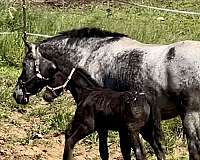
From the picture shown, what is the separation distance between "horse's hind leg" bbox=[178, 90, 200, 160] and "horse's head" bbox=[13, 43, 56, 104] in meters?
1.64

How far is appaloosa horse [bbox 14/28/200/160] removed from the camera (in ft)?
18.8

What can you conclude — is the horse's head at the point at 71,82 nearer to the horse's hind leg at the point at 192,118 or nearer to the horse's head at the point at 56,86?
the horse's head at the point at 56,86

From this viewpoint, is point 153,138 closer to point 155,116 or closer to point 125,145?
point 155,116

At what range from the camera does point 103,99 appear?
18.6 ft

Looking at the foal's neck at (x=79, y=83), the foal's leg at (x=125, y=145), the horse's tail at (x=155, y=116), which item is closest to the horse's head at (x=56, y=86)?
the foal's neck at (x=79, y=83)

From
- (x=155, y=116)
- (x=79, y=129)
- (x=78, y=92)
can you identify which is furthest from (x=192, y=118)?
(x=78, y=92)

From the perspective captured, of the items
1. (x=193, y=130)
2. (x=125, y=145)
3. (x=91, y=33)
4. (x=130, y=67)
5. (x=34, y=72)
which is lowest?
(x=125, y=145)

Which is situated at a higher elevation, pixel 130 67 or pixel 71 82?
pixel 130 67

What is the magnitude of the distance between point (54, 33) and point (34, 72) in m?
4.87

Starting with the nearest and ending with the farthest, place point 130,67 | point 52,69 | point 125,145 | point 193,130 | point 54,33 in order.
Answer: point 193,130, point 130,67, point 125,145, point 52,69, point 54,33

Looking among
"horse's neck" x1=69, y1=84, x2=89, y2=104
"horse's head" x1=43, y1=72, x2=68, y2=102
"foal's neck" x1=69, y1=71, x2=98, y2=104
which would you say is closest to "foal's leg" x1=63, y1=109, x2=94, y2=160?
"horse's neck" x1=69, y1=84, x2=89, y2=104

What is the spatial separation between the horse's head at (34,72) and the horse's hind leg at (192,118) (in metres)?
1.64

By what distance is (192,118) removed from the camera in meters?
5.73

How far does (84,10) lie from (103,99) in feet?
36.5
